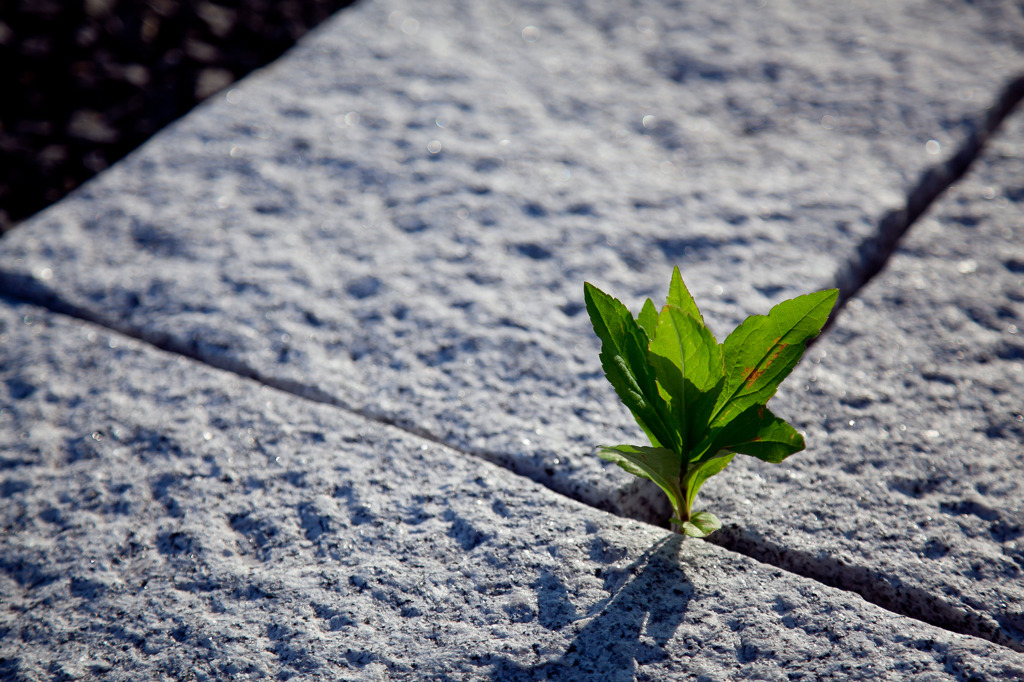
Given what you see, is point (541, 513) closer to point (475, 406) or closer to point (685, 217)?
point (475, 406)

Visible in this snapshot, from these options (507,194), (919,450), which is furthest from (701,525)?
(507,194)

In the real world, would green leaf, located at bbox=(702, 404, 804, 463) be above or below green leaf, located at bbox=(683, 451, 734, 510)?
above

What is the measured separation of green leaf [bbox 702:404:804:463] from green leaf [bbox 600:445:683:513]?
0.21 ft

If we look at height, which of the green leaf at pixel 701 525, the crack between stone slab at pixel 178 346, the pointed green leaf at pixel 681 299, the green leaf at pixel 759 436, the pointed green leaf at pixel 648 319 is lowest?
the crack between stone slab at pixel 178 346

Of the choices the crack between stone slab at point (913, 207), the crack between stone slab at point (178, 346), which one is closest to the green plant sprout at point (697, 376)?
the crack between stone slab at point (178, 346)

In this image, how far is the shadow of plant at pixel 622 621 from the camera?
0.89 m

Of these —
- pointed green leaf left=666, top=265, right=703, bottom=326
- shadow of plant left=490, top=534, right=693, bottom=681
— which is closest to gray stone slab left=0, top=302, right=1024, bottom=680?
shadow of plant left=490, top=534, right=693, bottom=681

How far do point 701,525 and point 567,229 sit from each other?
74cm

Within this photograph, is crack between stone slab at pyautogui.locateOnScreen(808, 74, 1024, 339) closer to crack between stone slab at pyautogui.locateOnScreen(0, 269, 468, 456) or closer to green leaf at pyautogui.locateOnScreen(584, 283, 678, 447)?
green leaf at pyautogui.locateOnScreen(584, 283, 678, 447)

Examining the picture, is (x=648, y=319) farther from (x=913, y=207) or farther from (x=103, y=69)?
(x=103, y=69)

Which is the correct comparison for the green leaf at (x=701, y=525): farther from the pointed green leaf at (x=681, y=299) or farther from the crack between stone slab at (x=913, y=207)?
the crack between stone slab at (x=913, y=207)

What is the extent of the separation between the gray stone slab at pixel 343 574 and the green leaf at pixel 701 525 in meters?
0.05

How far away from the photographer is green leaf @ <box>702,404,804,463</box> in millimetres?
902

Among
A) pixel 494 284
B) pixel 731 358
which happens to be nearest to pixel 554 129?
pixel 494 284
